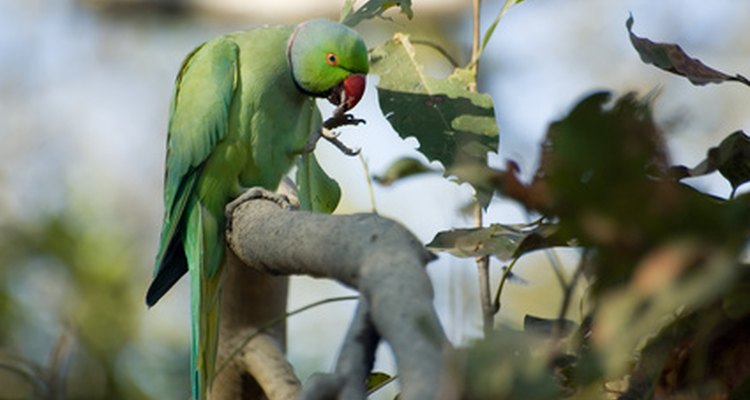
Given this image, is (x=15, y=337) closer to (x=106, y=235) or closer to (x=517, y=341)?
(x=106, y=235)

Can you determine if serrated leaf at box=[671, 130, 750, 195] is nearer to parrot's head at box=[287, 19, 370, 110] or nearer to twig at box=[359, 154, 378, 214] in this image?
twig at box=[359, 154, 378, 214]

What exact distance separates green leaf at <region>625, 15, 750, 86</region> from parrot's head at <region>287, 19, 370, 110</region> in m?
0.97

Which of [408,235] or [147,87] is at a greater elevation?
[408,235]

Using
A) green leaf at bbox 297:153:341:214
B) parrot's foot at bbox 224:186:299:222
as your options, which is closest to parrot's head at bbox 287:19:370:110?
green leaf at bbox 297:153:341:214

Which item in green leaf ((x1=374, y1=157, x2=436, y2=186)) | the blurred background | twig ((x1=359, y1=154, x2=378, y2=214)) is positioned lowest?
the blurred background

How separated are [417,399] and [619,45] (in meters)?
7.72

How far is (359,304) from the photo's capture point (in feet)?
2.72

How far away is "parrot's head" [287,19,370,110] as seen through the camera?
7.46ft

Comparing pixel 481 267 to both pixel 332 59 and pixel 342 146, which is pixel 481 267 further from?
pixel 332 59

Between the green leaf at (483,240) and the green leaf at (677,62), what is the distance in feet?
0.82

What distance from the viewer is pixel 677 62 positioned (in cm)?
134

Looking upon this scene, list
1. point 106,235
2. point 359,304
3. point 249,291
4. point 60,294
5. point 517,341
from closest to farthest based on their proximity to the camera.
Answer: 1. point 517,341
2. point 359,304
3. point 249,291
4. point 60,294
5. point 106,235

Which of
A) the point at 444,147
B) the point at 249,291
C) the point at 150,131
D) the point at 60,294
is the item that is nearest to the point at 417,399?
the point at 444,147

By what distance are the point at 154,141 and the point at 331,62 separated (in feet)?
19.2
